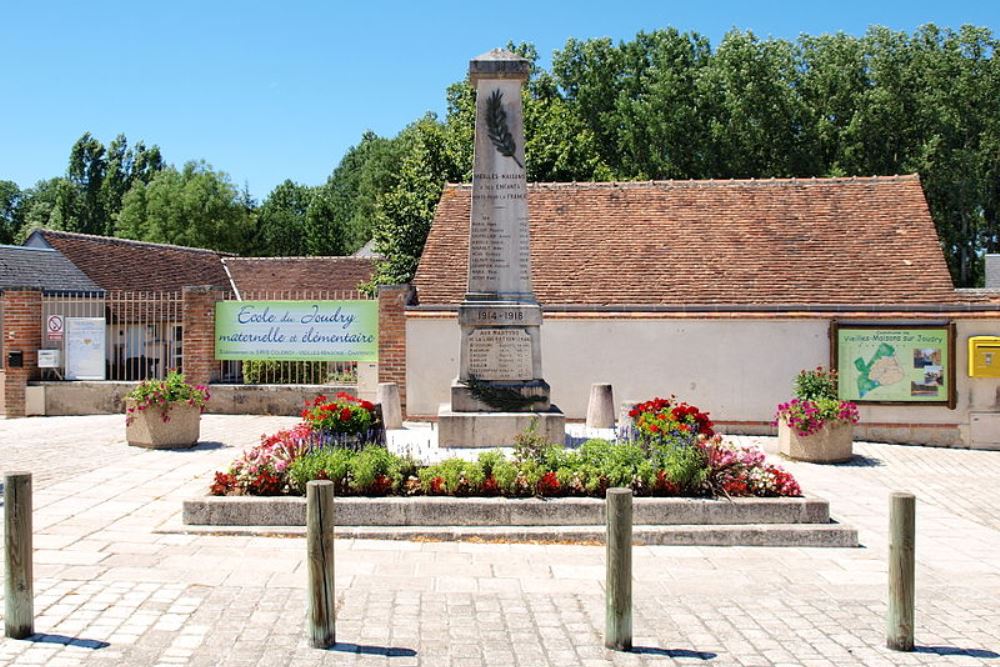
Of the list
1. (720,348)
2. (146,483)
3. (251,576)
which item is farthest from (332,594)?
(720,348)

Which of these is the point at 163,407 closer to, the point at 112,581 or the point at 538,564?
the point at 112,581

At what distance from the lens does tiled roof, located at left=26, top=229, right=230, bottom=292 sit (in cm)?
2775

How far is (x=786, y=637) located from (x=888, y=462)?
874 centimetres

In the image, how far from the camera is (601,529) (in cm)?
772

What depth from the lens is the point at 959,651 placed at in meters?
5.16

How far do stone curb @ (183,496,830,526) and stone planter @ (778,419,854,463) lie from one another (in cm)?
510

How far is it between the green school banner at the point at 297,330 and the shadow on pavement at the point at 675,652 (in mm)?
11304

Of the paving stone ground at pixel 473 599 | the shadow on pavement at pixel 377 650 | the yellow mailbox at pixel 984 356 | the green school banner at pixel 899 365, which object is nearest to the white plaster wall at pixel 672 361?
the green school banner at pixel 899 365

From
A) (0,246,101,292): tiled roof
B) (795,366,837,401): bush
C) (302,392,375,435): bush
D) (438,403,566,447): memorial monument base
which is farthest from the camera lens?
(0,246,101,292): tiled roof

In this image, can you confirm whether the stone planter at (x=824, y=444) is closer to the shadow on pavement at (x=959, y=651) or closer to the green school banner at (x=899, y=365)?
the green school banner at (x=899, y=365)

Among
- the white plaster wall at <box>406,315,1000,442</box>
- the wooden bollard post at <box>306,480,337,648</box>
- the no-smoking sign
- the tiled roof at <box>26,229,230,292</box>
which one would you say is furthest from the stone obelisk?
the tiled roof at <box>26,229,230,292</box>

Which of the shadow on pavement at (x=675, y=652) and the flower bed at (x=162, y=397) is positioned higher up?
the flower bed at (x=162, y=397)

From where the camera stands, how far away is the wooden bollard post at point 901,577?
5.10 metres

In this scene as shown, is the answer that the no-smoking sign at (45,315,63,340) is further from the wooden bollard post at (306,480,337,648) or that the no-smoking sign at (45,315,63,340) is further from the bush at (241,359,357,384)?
the wooden bollard post at (306,480,337,648)
